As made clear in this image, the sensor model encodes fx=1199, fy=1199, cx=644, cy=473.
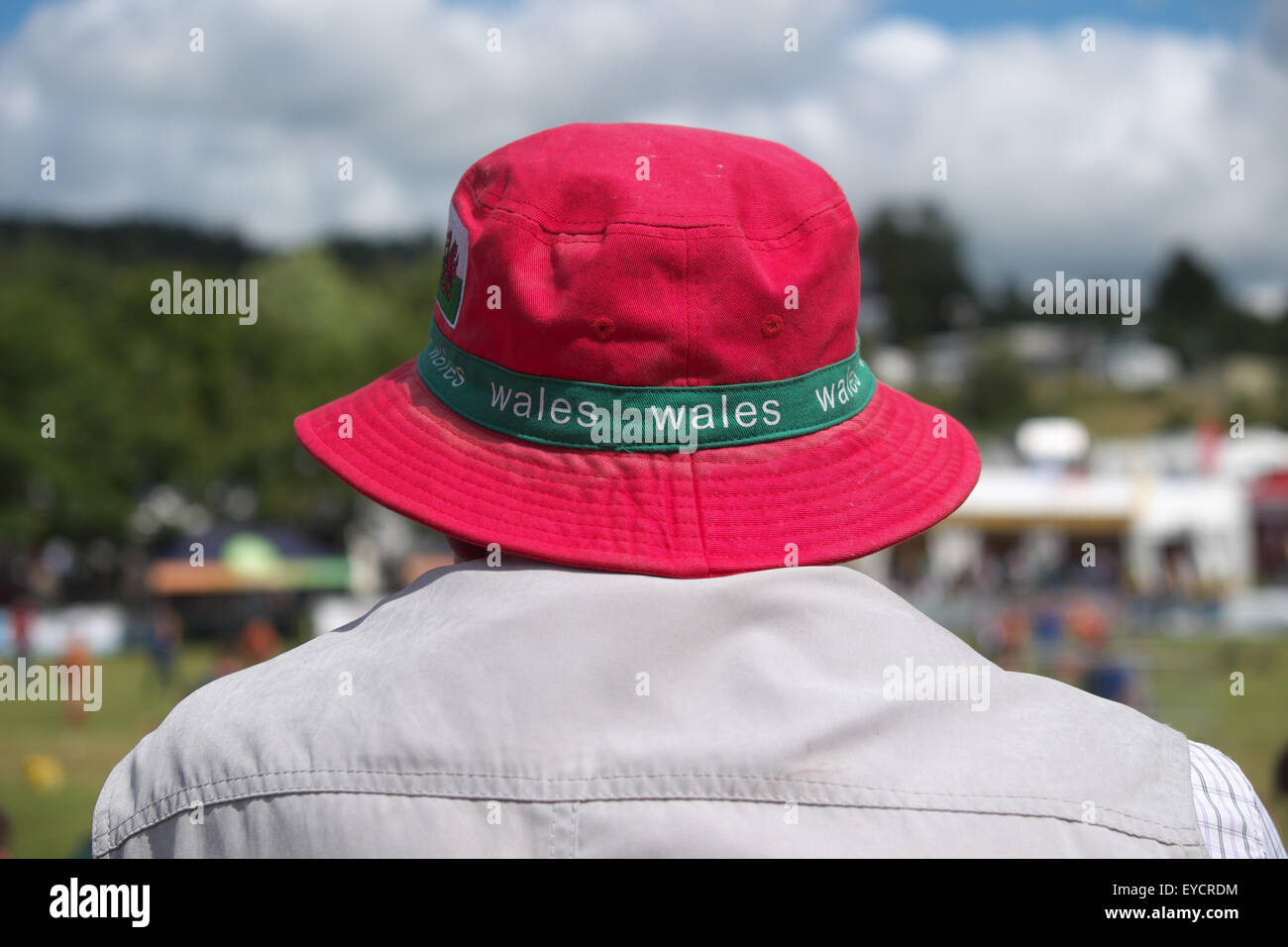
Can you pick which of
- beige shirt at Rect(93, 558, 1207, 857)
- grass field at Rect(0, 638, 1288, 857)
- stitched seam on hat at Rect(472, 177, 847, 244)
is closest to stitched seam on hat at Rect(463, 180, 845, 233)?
stitched seam on hat at Rect(472, 177, 847, 244)

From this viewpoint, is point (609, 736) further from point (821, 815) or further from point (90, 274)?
point (90, 274)

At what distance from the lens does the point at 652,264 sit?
4.88 ft

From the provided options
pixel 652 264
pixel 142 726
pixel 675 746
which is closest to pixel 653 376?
pixel 652 264

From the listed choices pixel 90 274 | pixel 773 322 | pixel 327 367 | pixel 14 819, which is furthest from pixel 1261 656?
pixel 90 274

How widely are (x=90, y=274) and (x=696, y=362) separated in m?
103

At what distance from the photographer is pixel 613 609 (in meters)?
1.37

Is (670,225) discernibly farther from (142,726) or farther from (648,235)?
(142,726)

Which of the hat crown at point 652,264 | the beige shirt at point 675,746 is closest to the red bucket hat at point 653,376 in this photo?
the hat crown at point 652,264

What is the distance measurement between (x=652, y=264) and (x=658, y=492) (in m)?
0.28

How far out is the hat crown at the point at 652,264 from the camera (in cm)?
149

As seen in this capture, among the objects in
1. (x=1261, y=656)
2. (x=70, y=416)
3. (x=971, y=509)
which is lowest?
(x=1261, y=656)

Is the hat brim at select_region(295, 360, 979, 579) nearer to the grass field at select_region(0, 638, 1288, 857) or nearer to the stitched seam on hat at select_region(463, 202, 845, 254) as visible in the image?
the stitched seam on hat at select_region(463, 202, 845, 254)

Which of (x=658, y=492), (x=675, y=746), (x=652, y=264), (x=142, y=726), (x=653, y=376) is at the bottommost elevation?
(x=142, y=726)

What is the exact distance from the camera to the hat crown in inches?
58.8
